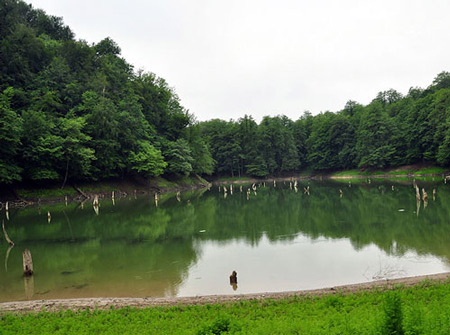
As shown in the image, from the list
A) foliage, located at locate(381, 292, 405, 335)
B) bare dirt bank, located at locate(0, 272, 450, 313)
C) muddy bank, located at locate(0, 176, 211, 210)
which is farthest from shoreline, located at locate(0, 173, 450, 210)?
foliage, located at locate(381, 292, 405, 335)

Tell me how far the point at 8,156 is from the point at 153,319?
44929 millimetres

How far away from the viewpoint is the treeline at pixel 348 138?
75.7 m

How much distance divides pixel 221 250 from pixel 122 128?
4887 cm

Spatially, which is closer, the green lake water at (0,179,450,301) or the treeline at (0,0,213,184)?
the green lake water at (0,179,450,301)

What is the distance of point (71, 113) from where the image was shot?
5775 cm

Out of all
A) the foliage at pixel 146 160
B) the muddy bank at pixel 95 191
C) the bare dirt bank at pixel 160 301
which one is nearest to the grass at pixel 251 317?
the bare dirt bank at pixel 160 301

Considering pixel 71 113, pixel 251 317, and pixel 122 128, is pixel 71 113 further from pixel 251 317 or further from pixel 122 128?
pixel 251 317

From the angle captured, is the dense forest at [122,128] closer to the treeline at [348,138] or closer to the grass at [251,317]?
the treeline at [348,138]

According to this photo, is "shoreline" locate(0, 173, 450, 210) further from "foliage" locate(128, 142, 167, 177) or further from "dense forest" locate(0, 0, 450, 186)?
"foliage" locate(128, 142, 167, 177)

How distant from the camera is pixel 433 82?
90.3 metres

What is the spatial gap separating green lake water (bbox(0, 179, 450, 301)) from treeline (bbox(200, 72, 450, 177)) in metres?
48.4

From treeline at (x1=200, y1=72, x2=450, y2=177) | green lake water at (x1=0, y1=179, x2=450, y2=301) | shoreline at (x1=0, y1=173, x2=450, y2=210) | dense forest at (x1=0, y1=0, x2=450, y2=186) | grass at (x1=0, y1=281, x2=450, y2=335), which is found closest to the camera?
grass at (x1=0, y1=281, x2=450, y2=335)

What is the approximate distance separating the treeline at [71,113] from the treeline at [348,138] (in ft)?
A: 91.2

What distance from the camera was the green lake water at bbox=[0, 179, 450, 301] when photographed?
15109 millimetres
